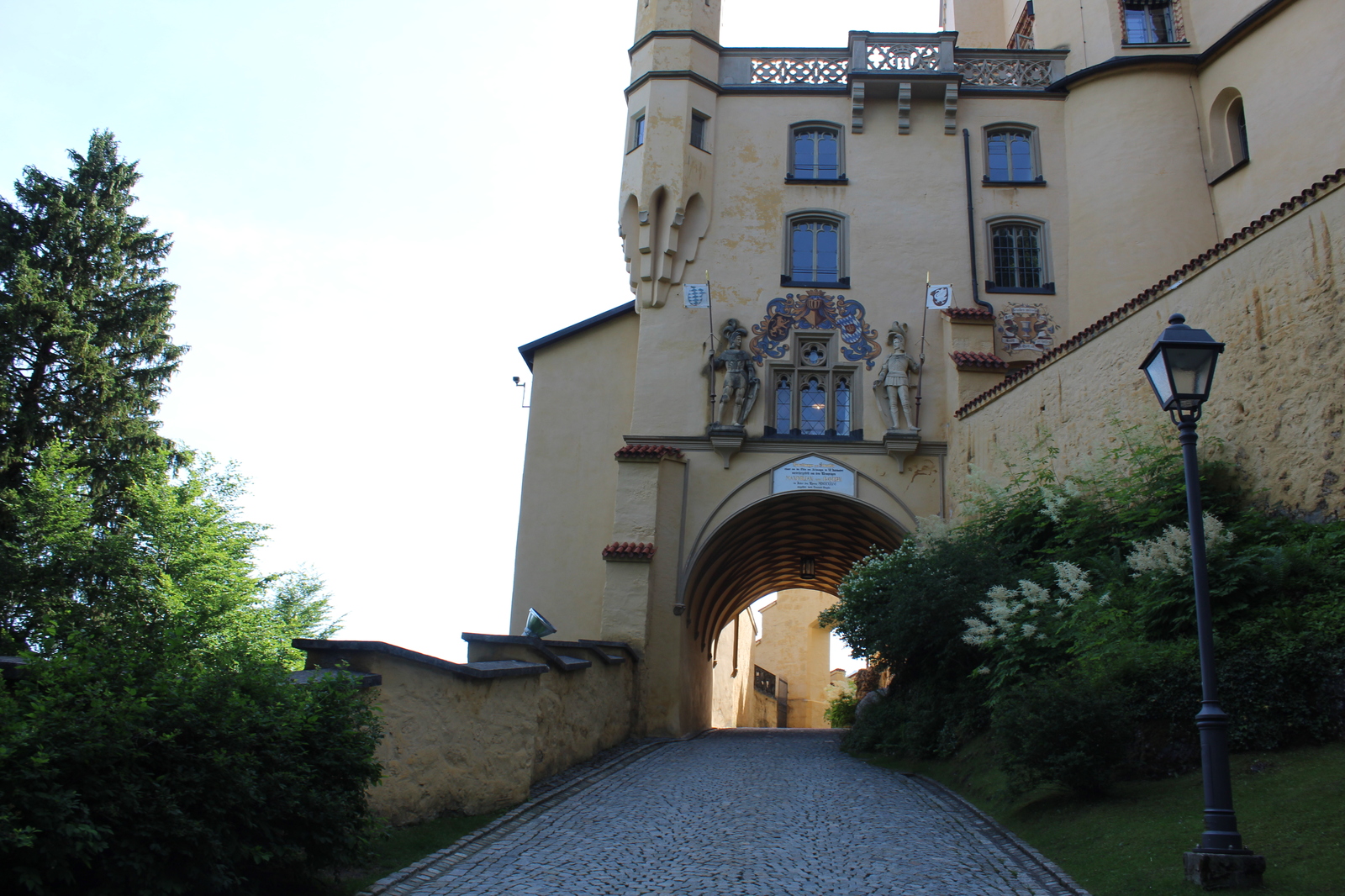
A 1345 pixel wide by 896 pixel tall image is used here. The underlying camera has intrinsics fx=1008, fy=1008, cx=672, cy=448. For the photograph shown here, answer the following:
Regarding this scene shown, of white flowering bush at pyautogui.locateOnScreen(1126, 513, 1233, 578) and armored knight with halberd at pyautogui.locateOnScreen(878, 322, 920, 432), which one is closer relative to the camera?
white flowering bush at pyautogui.locateOnScreen(1126, 513, 1233, 578)

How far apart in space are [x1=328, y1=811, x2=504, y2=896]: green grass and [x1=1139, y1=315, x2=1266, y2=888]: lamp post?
4923mm

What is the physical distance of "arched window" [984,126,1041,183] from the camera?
2189cm

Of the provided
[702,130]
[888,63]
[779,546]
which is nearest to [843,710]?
[779,546]

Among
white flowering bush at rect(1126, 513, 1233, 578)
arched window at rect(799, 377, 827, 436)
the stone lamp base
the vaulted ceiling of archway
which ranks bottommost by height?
the stone lamp base

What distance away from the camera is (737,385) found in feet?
65.1

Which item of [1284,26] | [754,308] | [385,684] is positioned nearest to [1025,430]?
[754,308]

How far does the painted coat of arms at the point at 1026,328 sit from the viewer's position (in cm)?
2016

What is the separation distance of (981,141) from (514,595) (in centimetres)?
1406

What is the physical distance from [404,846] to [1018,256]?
18165 mm

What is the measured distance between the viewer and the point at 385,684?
7.86m

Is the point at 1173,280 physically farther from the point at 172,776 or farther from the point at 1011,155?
the point at 172,776

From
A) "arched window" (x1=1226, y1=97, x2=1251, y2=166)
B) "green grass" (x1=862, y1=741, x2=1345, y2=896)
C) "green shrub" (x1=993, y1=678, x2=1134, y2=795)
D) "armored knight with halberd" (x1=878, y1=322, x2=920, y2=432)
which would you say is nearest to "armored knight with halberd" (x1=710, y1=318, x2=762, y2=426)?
"armored knight with halberd" (x1=878, y1=322, x2=920, y2=432)

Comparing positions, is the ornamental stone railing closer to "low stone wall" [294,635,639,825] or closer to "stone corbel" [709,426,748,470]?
"stone corbel" [709,426,748,470]

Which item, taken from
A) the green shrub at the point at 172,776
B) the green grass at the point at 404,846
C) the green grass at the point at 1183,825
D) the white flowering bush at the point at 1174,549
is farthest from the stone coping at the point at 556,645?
the white flowering bush at the point at 1174,549
